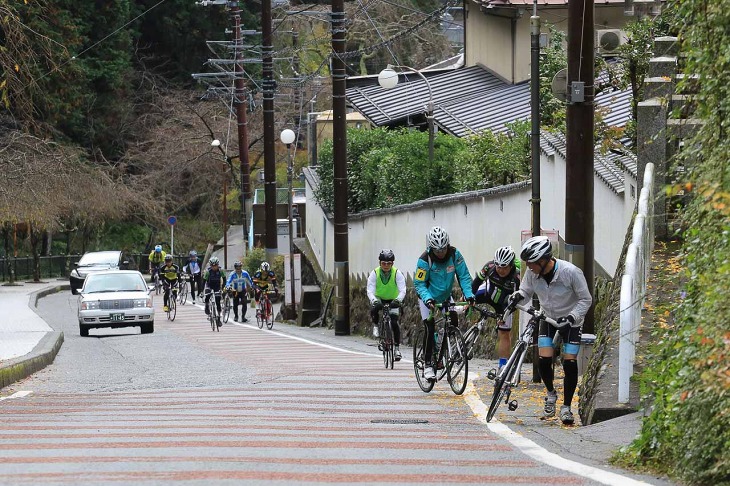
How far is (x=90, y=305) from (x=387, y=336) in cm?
1318

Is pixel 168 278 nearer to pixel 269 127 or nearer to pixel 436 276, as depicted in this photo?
pixel 269 127

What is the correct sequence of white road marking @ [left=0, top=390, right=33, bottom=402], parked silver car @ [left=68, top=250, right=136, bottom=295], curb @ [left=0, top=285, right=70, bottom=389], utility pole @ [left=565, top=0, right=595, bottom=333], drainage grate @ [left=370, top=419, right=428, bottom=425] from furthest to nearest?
parked silver car @ [left=68, top=250, right=136, bottom=295], curb @ [left=0, top=285, right=70, bottom=389], white road marking @ [left=0, top=390, right=33, bottom=402], utility pole @ [left=565, top=0, right=595, bottom=333], drainage grate @ [left=370, top=419, right=428, bottom=425]

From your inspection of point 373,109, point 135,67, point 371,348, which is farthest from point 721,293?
point 135,67

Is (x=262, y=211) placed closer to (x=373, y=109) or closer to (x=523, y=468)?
(x=373, y=109)

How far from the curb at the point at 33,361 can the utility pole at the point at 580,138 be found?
7.53 meters

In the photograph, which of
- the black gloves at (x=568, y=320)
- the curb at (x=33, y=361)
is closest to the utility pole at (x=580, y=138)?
the black gloves at (x=568, y=320)

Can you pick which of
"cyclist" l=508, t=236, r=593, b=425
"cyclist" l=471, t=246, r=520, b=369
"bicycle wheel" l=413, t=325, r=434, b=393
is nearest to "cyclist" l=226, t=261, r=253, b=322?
"bicycle wheel" l=413, t=325, r=434, b=393

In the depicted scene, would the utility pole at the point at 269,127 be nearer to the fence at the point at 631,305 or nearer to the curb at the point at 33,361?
the curb at the point at 33,361

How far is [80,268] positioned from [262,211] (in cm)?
804

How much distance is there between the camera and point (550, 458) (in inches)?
355

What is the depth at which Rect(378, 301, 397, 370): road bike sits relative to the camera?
19016 millimetres

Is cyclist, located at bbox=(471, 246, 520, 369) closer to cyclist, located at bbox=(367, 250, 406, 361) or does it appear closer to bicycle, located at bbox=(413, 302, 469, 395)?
bicycle, located at bbox=(413, 302, 469, 395)

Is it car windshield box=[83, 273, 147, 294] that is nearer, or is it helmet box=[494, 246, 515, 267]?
helmet box=[494, 246, 515, 267]

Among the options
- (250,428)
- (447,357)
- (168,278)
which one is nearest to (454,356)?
(447,357)
